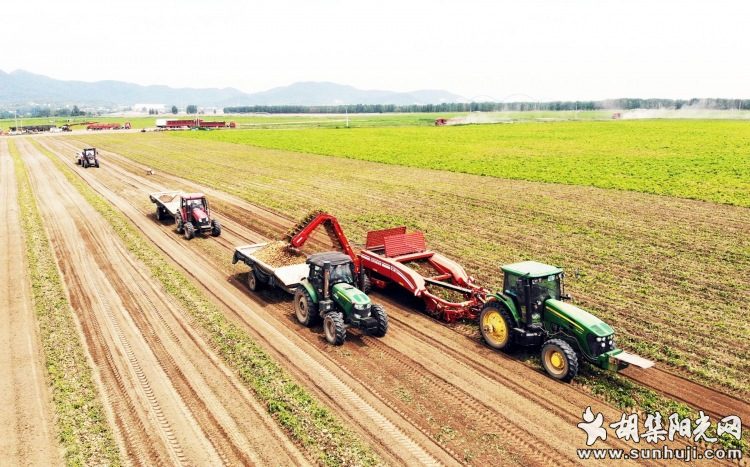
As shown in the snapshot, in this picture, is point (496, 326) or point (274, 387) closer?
point (274, 387)

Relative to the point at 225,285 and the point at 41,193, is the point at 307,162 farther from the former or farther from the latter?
the point at 225,285

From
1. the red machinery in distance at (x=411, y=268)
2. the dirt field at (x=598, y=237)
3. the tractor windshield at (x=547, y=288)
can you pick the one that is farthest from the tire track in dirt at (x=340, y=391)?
the dirt field at (x=598, y=237)

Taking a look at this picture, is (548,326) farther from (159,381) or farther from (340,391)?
(159,381)

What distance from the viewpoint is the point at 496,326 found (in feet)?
39.6

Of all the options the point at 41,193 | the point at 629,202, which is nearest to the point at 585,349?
the point at 629,202

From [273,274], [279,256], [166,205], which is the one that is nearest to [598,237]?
[279,256]

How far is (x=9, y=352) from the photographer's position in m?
12.4

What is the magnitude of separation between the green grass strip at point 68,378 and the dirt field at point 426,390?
3.88m

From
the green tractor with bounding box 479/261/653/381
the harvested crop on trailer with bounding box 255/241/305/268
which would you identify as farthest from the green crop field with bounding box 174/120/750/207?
the harvested crop on trailer with bounding box 255/241/305/268

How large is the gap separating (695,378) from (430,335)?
5.90 meters

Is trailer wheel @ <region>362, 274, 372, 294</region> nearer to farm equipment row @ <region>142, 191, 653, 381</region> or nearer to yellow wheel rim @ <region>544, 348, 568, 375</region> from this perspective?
farm equipment row @ <region>142, 191, 653, 381</region>

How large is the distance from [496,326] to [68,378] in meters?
9.74

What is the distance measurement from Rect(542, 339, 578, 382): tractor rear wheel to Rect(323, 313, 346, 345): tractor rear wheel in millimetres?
4712

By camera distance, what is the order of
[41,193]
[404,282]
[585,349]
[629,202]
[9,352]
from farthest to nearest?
[41,193] < [629,202] < [404,282] < [9,352] < [585,349]
